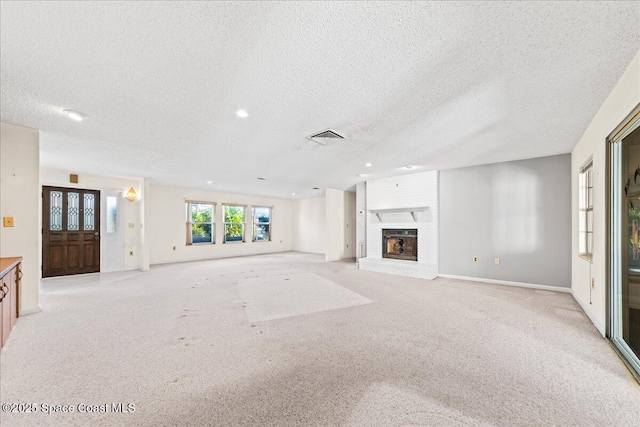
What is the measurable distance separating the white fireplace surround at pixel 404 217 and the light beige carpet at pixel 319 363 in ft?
6.49

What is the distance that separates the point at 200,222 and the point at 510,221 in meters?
8.69

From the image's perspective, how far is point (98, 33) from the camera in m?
1.67

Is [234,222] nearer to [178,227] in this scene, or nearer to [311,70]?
[178,227]

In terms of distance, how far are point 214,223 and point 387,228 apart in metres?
5.96

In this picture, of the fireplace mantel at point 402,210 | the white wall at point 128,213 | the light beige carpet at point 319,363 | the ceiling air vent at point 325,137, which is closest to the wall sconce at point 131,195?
the white wall at point 128,213

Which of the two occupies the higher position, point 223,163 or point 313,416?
point 223,163

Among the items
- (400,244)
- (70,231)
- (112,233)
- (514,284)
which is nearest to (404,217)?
(400,244)

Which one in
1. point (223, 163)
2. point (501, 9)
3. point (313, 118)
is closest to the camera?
point (501, 9)

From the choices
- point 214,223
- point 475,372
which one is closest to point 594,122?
point 475,372

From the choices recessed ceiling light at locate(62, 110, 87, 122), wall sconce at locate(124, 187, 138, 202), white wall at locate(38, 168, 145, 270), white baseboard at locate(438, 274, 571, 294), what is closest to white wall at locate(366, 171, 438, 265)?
white baseboard at locate(438, 274, 571, 294)

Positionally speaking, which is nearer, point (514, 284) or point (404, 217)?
point (514, 284)

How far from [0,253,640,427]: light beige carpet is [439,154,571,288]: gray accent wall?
3.06 feet

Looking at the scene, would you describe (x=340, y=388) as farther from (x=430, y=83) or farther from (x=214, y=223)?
(x=214, y=223)

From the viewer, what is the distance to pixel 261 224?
10.7 m
